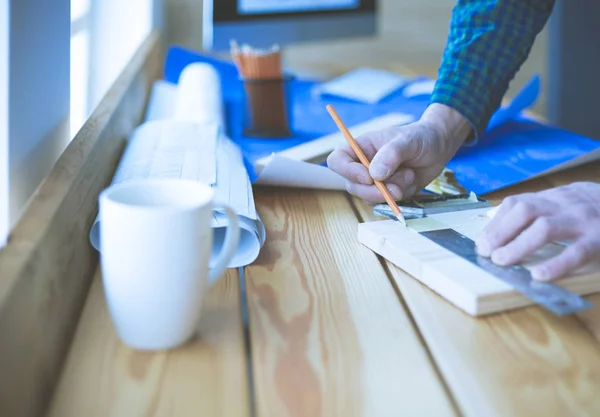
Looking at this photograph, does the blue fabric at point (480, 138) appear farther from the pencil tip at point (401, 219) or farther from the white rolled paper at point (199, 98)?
the pencil tip at point (401, 219)

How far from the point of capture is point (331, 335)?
636 mm

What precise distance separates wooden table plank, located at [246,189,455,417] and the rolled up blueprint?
0.04m

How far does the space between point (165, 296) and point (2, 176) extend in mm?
217

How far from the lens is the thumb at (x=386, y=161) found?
95 centimetres

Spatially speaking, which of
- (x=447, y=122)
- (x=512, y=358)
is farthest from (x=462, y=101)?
(x=512, y=358)

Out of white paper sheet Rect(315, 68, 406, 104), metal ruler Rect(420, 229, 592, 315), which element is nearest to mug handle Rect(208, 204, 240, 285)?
metal ruler Rect(420, 229, 592, 315)

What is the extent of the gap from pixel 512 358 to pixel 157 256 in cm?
30

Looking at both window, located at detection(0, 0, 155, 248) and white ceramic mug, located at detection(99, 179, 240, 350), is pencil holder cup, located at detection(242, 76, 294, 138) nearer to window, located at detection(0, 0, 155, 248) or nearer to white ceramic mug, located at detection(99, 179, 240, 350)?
window, located at detection(0, 0, 155, 248)

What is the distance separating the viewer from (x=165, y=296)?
1.86ft

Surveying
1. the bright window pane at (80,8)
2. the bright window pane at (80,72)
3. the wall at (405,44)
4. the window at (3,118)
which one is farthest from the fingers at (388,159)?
the wall at (405,44)

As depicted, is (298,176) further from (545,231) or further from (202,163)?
(545,231)

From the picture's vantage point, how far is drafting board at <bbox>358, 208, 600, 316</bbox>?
67cm

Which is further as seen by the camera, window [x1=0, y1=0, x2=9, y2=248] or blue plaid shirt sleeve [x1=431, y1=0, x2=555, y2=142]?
blue plaid shirt sleeve [x1=431, y1=0, x2=555, y2=142]

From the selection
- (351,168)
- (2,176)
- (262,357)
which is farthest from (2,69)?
(351,168)
